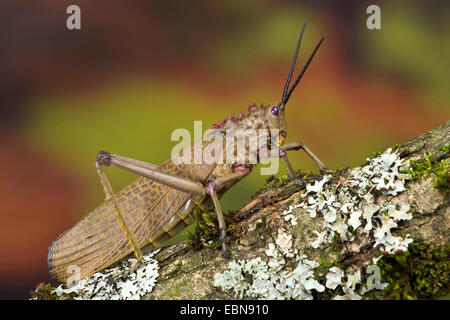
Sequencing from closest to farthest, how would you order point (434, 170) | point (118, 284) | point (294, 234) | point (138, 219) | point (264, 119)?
1. point (434, 170)
2. point (294, 234)
3. point (118, 284)
4. point (138, 219)
5. point (264, 119)

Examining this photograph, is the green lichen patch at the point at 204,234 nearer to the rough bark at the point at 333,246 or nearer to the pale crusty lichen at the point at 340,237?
the rough bark at the point at 333,246

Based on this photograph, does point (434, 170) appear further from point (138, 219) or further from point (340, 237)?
point (138, 219)

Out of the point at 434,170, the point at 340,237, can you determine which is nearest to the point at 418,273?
the point at 340,237

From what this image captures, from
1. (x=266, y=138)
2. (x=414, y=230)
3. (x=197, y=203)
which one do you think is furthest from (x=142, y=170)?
(x=414, y=230)
